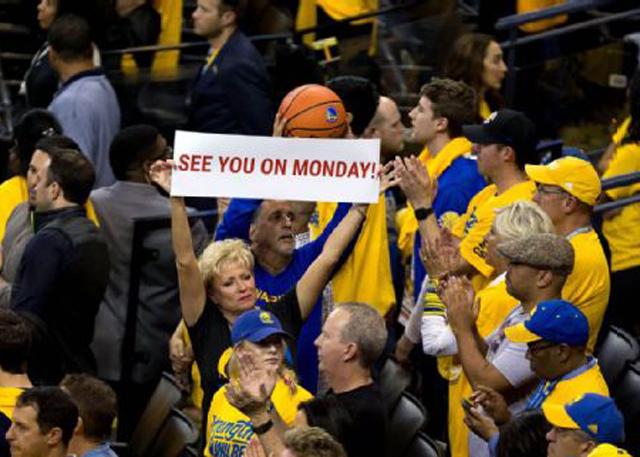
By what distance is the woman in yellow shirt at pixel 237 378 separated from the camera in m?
8.52

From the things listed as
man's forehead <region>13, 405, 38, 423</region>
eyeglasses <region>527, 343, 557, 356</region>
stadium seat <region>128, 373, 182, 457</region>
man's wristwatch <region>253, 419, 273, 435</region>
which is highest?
eyeglasses <region>527, 343, 557, 356</region>

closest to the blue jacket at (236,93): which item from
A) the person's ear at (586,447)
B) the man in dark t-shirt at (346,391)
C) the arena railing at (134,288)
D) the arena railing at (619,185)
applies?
the arena railing at (134,288)

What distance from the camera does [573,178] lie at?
31.0ft

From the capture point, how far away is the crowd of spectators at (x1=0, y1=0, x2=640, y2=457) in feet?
28.0

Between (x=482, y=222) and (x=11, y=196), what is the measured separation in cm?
284

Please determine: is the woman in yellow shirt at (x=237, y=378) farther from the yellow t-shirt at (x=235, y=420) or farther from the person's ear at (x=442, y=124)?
the person's ear at (x=442, y=124)

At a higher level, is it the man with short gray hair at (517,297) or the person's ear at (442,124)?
the person's ear at (442,124)

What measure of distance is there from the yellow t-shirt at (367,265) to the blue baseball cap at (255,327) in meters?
1.38

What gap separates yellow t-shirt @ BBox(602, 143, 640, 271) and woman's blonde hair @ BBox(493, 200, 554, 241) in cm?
232

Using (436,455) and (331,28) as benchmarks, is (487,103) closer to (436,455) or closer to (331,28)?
(331,28)

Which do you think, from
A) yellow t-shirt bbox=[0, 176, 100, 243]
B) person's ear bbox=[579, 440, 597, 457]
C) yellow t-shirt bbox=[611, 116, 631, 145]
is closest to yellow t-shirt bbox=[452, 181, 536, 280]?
yellow t-shirt bbox=[611, 116, 631, 145]

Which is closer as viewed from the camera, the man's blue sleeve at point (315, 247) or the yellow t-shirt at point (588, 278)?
the yellow t-shirt at point (588, 278)

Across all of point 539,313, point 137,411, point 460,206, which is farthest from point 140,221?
point 539,313

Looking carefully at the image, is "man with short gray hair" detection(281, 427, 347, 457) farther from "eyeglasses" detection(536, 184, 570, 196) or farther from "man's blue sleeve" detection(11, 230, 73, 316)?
"man's blue sleeve" detection(11, 230, 73, 316)
